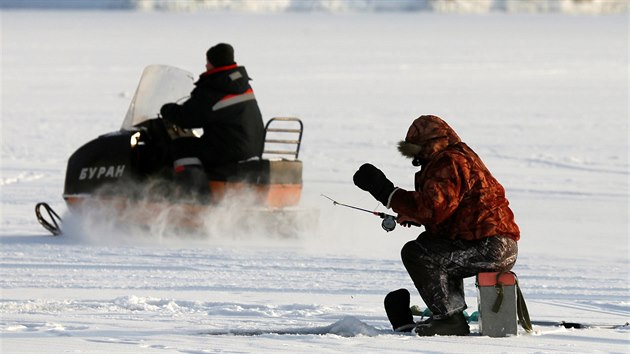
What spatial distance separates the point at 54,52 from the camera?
111ft

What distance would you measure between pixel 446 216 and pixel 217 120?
318cm

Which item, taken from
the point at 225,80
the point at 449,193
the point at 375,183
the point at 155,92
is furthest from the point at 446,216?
the point at 155,92

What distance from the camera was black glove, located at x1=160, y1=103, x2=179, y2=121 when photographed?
24.0 feet

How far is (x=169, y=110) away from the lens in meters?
7.33

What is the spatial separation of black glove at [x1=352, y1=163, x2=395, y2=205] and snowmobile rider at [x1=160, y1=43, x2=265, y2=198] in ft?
9.82

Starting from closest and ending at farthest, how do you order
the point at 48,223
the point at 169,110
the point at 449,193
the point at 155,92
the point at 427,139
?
the point at 449,193 → the point at 427,139 → the point at 169,110 → the point at 48,223 → the point at 155,92

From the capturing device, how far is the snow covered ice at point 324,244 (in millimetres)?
4469

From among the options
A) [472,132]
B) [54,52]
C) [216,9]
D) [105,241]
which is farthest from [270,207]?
[216,9]

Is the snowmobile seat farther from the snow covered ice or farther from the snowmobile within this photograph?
the snow covered ice

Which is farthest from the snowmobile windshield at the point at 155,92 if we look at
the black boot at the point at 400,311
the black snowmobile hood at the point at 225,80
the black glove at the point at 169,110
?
the black boot at the point at 400,311

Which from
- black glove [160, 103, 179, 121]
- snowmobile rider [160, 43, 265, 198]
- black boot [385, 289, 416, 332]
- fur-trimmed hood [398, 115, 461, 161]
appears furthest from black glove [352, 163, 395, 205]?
black glove [160, 103, 179, 121]

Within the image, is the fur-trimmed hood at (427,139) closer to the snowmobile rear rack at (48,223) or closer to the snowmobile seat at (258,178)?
the snowmobile seat at (258,178)

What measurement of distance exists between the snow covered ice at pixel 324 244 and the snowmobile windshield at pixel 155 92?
77cm

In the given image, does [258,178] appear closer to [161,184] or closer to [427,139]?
[161,184]
